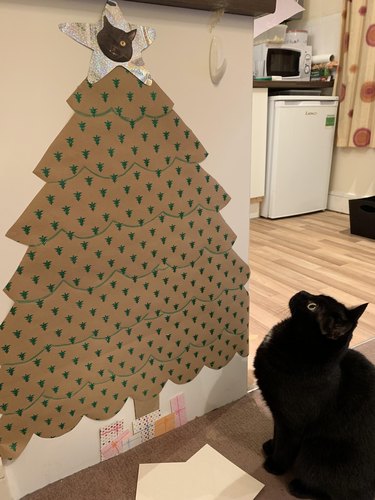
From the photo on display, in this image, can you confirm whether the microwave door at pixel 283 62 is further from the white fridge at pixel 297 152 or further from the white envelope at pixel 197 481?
the white envelope at pixel 197 481

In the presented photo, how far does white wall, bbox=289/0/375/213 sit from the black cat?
8.56 feet

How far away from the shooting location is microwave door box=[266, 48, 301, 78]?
126 inches

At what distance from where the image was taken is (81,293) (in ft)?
2.99

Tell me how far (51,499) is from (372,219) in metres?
2.54

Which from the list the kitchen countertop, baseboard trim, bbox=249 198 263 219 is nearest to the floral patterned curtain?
the kitchen countertop

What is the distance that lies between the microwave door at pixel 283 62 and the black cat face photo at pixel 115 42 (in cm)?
271

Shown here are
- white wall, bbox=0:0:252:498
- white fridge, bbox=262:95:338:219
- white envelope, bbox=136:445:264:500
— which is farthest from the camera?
white fridge, bbox=262:95:338:219

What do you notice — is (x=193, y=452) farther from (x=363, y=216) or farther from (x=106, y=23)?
(x=363, y=216)

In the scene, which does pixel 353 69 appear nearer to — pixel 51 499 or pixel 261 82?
pixel 261 82

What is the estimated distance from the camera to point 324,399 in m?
0.93

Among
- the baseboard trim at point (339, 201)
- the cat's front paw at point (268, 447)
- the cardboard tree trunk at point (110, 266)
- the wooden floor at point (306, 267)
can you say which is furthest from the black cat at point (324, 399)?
the baseboard trim at point (339, 201)

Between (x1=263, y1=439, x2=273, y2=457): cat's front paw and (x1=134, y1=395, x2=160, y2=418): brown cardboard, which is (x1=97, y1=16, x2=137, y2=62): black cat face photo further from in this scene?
(x1=263, y1=439, x2=273, y2=457): cat's front paw

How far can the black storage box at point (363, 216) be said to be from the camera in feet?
9.18

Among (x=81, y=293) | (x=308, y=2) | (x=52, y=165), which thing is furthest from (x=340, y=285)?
(x=308, y=2)
